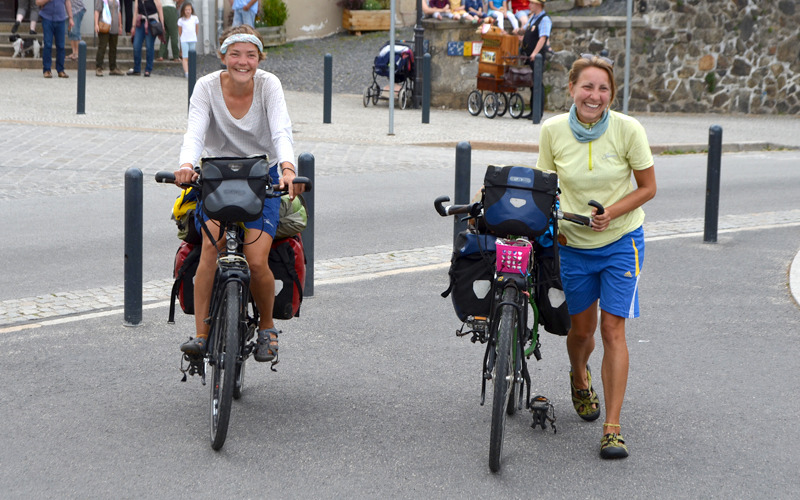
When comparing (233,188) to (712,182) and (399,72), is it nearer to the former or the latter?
(712,182)

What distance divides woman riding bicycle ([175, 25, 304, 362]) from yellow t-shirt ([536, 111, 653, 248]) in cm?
116

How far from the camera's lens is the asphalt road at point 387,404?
181 inches

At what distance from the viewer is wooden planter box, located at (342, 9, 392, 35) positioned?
32812mm

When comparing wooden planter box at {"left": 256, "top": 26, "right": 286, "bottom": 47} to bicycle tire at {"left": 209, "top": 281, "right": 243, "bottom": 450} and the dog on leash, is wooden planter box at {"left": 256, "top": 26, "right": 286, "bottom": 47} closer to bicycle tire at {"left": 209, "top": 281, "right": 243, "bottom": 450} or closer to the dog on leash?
the dog on leash

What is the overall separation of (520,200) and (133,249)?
320cm

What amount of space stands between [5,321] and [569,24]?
55.8 ft

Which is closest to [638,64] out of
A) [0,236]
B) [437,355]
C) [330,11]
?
[330,11]

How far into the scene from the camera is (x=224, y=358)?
471 cm

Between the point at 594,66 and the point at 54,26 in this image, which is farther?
the point at 54,26

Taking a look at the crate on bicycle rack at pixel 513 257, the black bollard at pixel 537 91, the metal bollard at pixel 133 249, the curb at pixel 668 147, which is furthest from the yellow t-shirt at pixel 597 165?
the black bollard at pixel 537 91

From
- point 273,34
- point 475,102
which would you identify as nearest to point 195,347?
→ point 475,102

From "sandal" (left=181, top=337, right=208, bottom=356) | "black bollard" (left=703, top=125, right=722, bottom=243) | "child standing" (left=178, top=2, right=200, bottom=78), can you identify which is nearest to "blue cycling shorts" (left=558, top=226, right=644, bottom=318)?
"sandal" (left=181, top=337, right=208, bottom=356)

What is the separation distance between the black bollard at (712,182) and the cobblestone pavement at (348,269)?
0.45 m

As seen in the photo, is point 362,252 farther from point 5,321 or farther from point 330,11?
point 330,11
